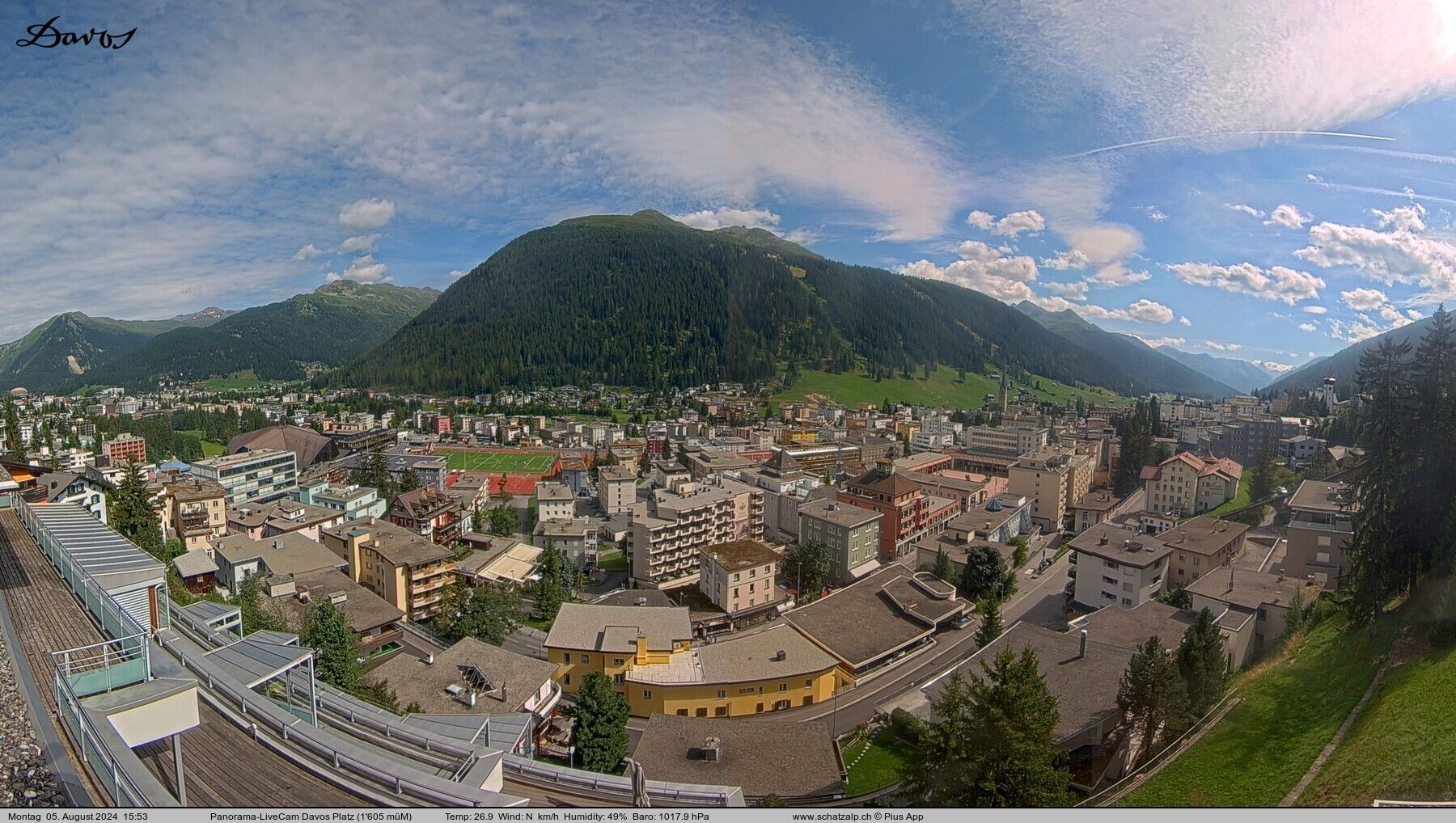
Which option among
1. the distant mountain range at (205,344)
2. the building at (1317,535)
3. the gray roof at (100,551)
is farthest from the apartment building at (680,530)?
the distant mountain range at (205,344)

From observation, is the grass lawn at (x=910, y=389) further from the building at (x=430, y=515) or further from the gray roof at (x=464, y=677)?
the gray roof at (x=464, y=677)

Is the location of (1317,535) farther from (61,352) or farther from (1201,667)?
(61,352)

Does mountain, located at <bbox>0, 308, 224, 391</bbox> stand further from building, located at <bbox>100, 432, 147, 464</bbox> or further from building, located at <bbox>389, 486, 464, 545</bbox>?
building, located at <bbox>389, 486, 464, 545</bbox>

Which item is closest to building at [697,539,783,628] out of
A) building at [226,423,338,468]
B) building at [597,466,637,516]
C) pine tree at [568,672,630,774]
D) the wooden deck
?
pine tree at [568,672,630,774]

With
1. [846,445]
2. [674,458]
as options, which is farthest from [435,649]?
[846,445]

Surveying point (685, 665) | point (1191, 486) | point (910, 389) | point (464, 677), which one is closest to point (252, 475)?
point (464, 677)
